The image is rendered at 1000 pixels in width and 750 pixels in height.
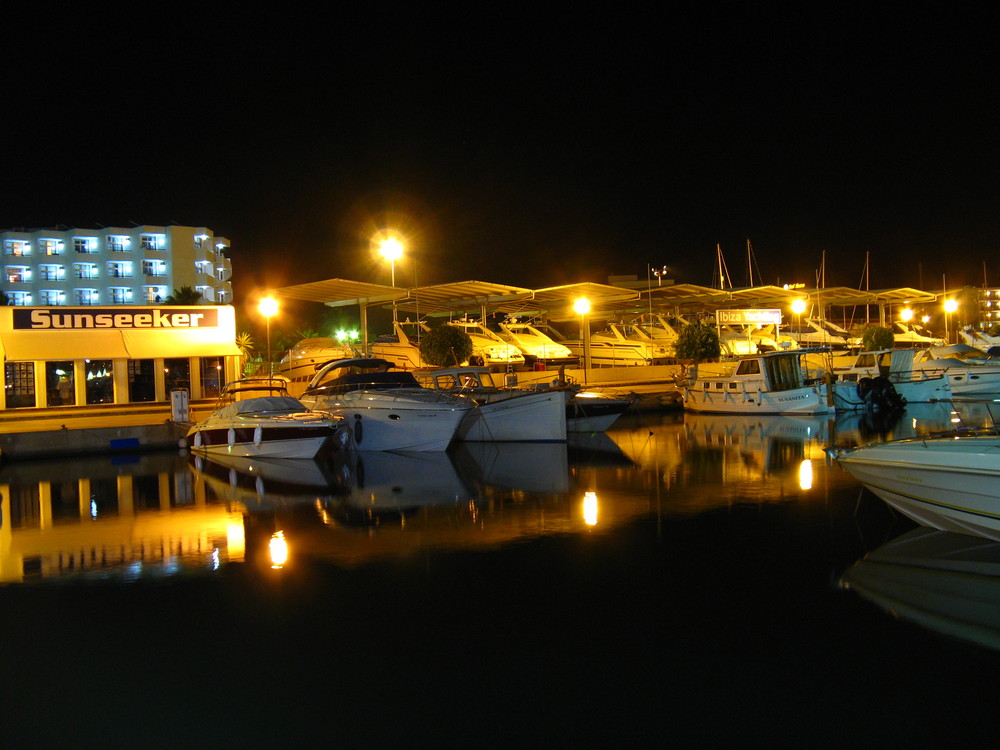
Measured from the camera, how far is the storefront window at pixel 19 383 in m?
24.1

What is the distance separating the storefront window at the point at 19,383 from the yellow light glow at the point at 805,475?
73.5ft

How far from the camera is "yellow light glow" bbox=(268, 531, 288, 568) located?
9.17 metres

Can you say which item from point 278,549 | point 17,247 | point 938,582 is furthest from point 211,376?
point 17,247

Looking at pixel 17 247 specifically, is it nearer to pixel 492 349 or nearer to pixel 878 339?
pixel 492 349

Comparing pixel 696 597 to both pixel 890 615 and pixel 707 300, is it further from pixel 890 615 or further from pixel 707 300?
pixel 707 300

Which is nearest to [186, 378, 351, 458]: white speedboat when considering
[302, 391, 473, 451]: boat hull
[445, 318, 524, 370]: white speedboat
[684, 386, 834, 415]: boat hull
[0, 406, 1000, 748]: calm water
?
[302, 391, 473, 451]: boat hull

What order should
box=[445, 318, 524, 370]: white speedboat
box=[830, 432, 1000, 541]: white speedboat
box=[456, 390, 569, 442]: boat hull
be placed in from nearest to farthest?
1. box=[830, 432, 1000, 541]: white speedboat
2. box=[456, 390, 569, 442]: boat hull
3. box=[445, 318, 524, 370]: white speedboat

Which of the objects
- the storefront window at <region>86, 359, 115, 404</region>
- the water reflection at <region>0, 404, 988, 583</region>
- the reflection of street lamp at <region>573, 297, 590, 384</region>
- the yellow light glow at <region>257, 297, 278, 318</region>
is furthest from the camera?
the reflection of street lamp at <region>573, 297, 590, 384</region>

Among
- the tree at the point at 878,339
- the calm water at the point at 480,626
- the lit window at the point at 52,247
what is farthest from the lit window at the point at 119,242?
the calm water at the point at 480,626

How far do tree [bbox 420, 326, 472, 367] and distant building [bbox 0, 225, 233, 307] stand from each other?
184 ft

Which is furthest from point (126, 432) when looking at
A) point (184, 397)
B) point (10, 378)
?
point (10, 378)

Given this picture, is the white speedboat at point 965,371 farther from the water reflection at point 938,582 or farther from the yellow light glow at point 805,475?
the water reflection at point 938,582

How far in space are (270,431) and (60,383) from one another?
11.7 m

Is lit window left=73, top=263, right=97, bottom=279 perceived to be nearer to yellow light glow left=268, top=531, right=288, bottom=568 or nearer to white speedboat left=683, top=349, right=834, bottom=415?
white speedboat left=683, top=349, right=834, bottom=415
